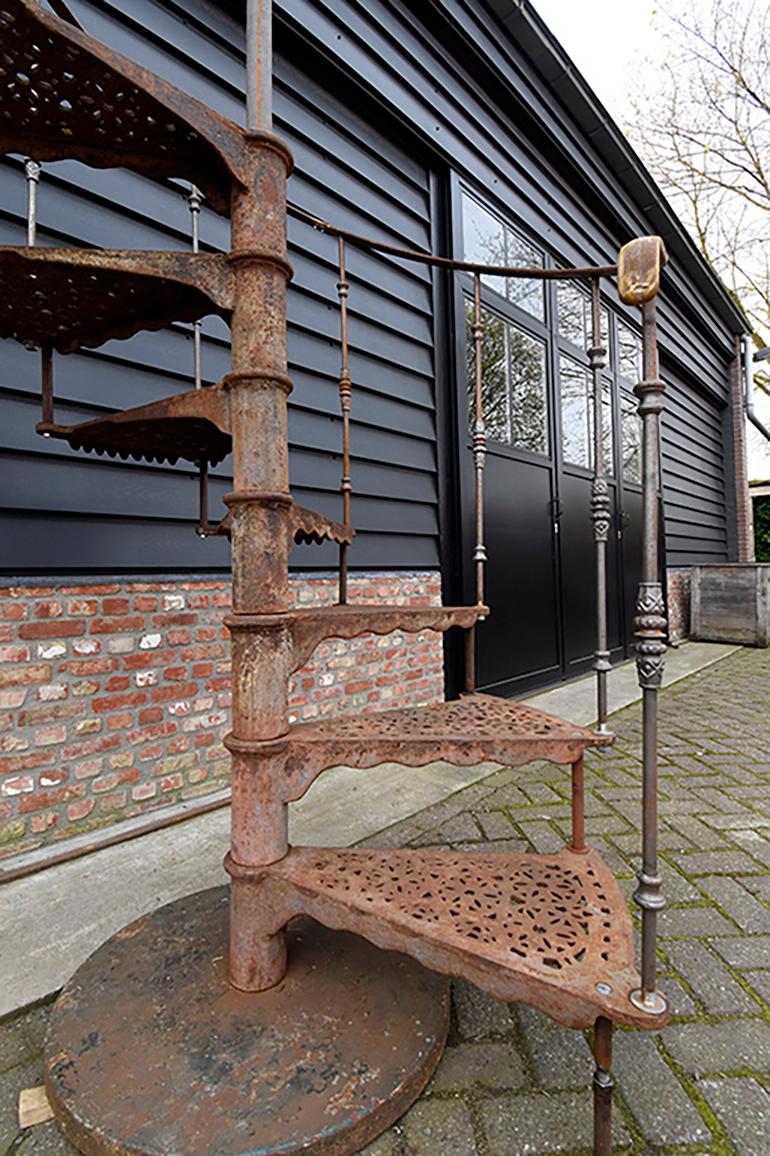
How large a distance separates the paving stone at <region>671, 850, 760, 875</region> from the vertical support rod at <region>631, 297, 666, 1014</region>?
3.17 feet

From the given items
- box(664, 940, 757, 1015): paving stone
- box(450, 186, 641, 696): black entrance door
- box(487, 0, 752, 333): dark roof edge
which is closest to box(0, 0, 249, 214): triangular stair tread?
box(664, 940, 757, 1015): paving stone

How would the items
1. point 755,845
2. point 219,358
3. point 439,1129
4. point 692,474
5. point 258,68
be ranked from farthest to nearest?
1. point 692,474
2. point 219,358
3. point 755,845
4. point 258,68
5. point 439,1129

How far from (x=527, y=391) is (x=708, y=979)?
11.6 feet

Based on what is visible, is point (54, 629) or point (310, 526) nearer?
point (310, 526)

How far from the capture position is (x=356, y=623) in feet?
3.93

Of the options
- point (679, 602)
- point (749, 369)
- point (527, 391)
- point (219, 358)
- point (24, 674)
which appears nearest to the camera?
point (24, 674)

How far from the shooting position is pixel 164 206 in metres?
2.02

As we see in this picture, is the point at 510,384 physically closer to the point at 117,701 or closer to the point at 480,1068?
the point at 117,701

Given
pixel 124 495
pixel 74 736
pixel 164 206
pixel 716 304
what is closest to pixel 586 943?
pixel 74 736

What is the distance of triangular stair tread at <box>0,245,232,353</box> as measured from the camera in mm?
985

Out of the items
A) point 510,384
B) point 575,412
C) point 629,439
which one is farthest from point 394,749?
point 629,439

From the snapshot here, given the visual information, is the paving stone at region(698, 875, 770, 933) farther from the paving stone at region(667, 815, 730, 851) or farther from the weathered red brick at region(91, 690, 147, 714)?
the weathered red brick at region(91, 690, 147, 714)

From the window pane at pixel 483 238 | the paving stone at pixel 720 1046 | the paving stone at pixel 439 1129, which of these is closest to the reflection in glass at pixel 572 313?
the window pane at pixel 483 238

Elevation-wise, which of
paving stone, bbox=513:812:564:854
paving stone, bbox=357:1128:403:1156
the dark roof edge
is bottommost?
paving stone, bbox=357:1128:403:1156
